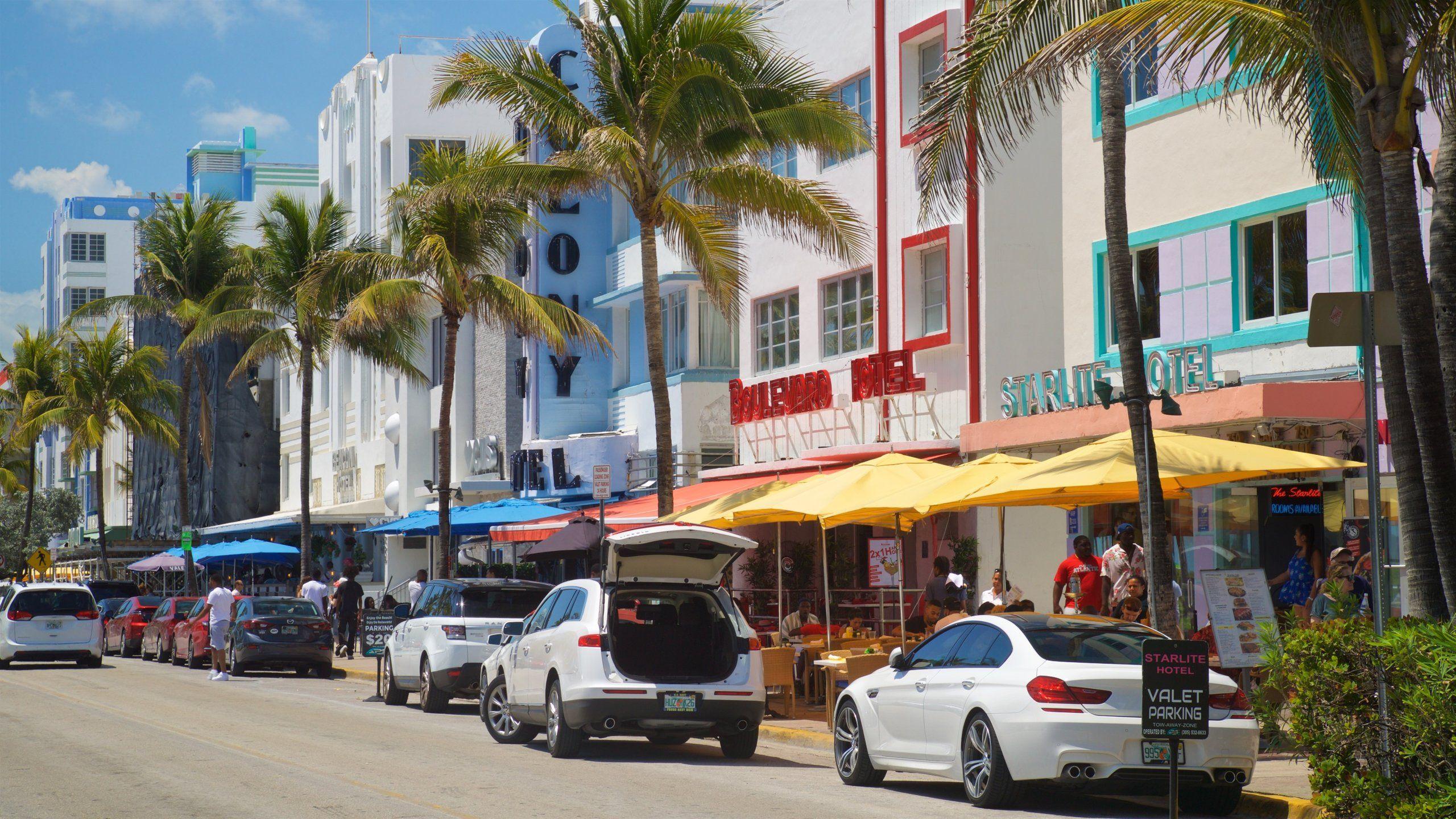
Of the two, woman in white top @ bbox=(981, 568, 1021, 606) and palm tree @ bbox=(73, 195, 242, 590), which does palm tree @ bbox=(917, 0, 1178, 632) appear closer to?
woman in white top @ bbox=(981, 568, 1021, 606)

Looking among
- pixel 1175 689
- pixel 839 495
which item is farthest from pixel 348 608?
pixel 1175 689

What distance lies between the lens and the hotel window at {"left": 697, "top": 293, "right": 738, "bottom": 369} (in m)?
33.7

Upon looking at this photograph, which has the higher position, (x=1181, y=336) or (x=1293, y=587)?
(x=1181, y=336)

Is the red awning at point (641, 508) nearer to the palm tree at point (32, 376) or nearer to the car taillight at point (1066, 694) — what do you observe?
the car taillight at point (1066, 694)

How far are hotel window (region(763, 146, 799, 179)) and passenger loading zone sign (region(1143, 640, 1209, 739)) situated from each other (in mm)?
20054

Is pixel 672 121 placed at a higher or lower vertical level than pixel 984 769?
higher

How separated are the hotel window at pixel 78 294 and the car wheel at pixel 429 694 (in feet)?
314

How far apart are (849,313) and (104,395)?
3383 cm

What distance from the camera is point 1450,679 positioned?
7965 millimetres

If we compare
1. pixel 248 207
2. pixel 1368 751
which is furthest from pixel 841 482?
pixel 248 207

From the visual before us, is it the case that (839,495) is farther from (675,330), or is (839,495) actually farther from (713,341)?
(675,330)

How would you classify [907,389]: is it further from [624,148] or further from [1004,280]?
[624,148]

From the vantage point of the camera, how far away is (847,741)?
1327cm

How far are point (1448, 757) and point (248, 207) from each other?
7819cm
